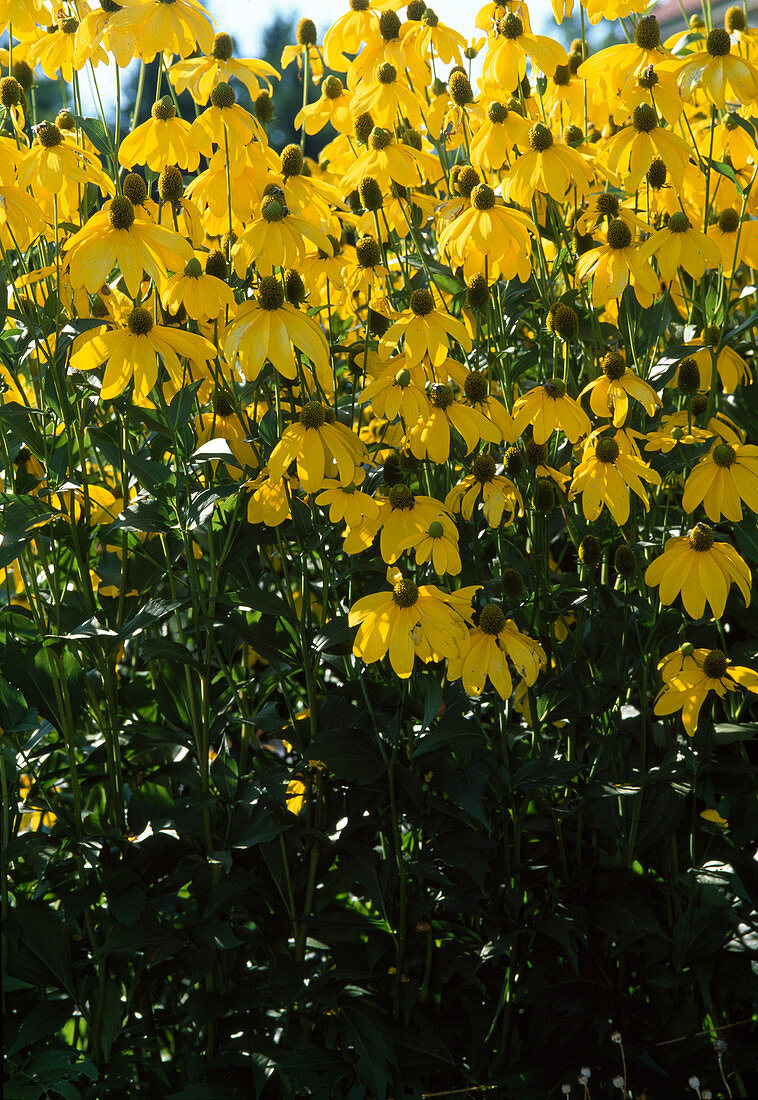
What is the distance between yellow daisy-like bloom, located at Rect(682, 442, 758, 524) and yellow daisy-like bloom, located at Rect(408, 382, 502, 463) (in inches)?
14.7

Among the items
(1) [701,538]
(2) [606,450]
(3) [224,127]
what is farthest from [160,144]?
(1) [701,538]

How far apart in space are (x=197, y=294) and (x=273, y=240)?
17cm

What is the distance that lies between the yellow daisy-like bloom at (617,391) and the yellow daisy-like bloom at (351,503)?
0.48 meters

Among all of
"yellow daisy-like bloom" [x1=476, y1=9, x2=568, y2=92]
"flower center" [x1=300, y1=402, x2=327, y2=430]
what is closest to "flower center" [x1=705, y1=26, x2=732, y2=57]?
"yellow daisy-like bloom" [x1=476, y1=9, x2=568, y2=92]

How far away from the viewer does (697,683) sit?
1771 millimetres

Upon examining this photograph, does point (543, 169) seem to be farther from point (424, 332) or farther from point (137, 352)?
point (137, 352)

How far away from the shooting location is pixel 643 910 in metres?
1.82

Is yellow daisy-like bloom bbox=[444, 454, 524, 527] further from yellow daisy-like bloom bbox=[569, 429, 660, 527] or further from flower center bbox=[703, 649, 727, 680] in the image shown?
flower center bbox=[703, 649, 727, 680]

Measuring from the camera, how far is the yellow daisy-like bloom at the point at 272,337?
154 cm

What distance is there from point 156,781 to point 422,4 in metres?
1.87

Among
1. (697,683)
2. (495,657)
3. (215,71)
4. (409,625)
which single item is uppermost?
(215,71)

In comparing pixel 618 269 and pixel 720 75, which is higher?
pixel 720 75

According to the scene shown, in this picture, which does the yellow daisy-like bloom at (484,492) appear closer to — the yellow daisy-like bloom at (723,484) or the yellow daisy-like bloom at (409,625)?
the yellow daisy-like bloom at (409,625)

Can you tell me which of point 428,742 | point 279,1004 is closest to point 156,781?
point 279,1004
